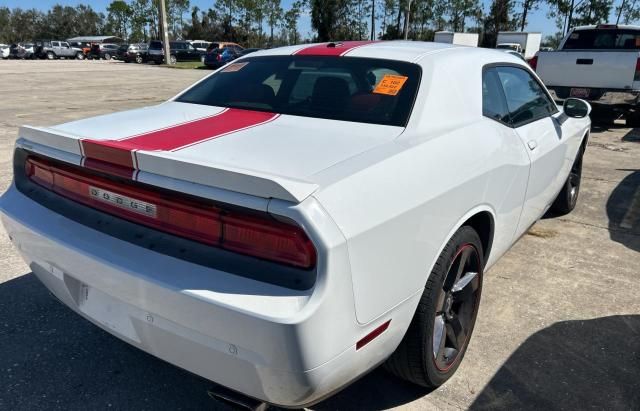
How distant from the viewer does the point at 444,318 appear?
2.39 metres

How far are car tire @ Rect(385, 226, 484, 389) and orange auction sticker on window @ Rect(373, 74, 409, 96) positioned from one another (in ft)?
2.48

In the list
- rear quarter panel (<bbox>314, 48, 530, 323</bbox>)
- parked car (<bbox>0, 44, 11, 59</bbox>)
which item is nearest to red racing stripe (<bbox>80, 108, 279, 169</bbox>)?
rear quarter panel (<bbox>314, 48, 530, 323</bbox>)

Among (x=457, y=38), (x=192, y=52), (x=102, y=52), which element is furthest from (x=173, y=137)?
(x=102, y=52)

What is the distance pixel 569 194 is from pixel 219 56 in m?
28.7

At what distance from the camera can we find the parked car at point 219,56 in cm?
3069

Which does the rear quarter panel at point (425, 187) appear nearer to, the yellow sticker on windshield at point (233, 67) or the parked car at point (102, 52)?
the yellow sticker on windshield at point (233, 67)

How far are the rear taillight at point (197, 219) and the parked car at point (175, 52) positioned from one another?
3743cm

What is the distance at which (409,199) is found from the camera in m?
1.88

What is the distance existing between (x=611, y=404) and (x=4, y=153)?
720cm

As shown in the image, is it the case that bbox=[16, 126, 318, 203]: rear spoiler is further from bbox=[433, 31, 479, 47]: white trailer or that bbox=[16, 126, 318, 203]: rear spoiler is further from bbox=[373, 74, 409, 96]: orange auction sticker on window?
bbox=[433, 31, 479, 47]: white trailer

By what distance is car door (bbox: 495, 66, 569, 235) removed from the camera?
309 centimetres

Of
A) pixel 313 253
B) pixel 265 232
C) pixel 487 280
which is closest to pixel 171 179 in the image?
pixel 265 232

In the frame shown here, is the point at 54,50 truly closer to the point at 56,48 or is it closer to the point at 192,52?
the point at 56,48

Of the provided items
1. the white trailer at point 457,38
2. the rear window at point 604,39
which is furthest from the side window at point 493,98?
the white trailer at point 457,38
